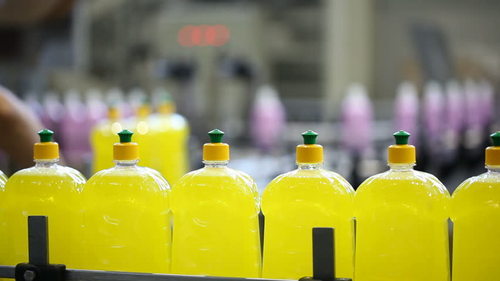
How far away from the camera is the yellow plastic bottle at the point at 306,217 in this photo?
1604 millimetres

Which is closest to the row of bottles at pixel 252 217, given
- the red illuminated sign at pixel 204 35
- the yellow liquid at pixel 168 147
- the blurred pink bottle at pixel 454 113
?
the yellow liquid at pixel 168 147

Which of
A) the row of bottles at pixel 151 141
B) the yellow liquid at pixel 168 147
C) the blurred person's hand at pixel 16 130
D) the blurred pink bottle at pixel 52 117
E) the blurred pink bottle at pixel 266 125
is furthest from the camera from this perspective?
the blurred pink bottle at pixel 266 125

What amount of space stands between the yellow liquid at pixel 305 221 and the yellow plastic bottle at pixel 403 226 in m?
0.03

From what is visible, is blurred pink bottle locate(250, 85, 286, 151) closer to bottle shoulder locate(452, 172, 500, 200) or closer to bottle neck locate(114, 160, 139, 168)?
bottle neck locate(114, 160, 139, 168)

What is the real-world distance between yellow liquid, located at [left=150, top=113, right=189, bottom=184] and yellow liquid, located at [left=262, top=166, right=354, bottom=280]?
62.1 inches

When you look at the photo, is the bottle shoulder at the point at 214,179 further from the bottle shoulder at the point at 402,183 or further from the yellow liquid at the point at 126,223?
the bottle shoulder at the point at 402,183

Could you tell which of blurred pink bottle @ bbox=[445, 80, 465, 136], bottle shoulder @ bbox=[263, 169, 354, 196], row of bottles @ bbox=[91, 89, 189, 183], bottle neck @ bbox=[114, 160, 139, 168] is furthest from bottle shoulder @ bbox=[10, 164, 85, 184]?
blurred pink bottle @ bbox=[445, 80, 465, 136]

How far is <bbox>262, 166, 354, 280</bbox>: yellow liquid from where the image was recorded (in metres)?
1.60

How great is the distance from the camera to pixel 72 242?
1.72 m

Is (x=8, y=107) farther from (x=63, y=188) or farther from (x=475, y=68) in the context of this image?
(x=475, y=68)

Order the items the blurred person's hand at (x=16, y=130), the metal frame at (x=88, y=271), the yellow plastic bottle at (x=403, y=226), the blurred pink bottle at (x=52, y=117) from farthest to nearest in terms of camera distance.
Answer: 1. the blurred pink bottle at (x=52, y=117)
2. the blurred person's hand at (x=16, y=130)
3. the yellow plastic bottle at (x=403, y=226)
4. the metal frame at (x=88, y=271)

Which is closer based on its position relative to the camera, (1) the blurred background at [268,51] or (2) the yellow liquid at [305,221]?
(2) the yellow liquid at [305,221]

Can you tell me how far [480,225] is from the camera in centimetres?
154

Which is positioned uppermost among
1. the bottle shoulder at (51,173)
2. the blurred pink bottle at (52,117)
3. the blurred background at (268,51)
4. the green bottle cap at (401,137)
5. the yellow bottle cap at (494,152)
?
Result: the blurred background at (268,51)
